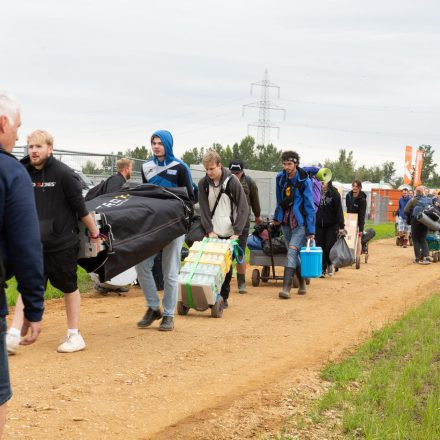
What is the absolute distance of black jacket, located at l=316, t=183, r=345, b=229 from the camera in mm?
15078

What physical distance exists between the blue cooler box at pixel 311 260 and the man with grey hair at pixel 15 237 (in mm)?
8690

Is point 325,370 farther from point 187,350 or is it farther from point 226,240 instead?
point 226,240

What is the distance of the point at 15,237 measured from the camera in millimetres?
3402

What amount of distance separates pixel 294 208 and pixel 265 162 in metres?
76.9

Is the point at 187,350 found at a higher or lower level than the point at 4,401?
lower

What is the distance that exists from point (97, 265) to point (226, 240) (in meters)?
2.84

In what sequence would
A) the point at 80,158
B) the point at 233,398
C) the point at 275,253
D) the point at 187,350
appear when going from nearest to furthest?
1. the point at 233,398
2. the point at 187,350
3. the point at 275,253
4. the point at 80,158

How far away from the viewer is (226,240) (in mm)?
9961

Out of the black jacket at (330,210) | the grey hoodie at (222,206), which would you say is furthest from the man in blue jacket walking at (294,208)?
the black jacket at (330,210)

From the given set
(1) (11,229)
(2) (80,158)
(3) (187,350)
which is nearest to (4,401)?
(1) (11,229)

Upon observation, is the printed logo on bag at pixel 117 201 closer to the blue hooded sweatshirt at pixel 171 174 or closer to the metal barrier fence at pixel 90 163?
the blue hooded sweatshirt at pixel 171 174

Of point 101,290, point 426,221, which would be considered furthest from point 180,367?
point 426,221

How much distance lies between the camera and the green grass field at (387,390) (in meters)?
5.39

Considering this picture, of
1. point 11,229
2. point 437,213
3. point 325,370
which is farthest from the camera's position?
point 437,213
